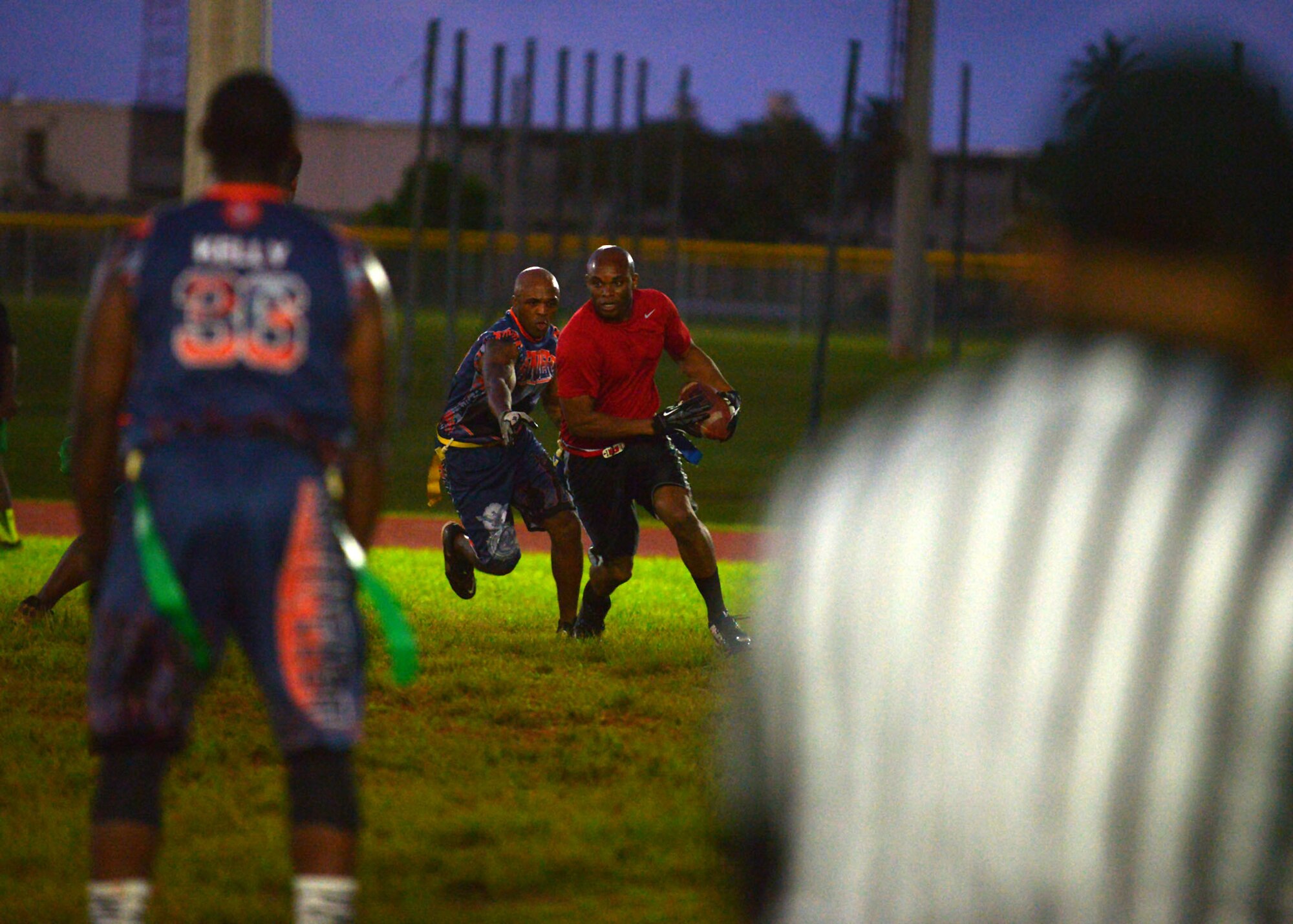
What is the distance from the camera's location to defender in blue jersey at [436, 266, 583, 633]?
30.2 feet

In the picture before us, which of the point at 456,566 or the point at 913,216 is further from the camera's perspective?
the point at 913,216

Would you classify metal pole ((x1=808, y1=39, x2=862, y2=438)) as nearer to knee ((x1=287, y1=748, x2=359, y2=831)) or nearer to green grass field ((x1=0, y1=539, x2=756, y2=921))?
green grass field ((x1=0, y1=539, x2=756, y2=921))

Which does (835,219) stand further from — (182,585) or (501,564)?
(182,585)

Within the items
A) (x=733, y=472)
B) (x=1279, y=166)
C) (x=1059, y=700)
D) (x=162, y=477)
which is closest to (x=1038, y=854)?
(x=1059, y=700)

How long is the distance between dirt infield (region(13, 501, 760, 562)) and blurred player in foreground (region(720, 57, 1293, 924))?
10.7 m

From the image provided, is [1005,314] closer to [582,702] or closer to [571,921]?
[571,921]

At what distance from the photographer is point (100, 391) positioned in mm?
3547

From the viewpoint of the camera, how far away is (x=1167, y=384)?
172 centimetres

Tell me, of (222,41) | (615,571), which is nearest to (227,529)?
(615,571)

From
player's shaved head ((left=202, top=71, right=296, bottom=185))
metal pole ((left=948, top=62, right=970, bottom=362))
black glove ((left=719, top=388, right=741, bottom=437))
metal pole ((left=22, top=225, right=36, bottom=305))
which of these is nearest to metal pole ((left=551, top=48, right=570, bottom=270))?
metal pole ((left=948, top=62, right=970, bottom=362))

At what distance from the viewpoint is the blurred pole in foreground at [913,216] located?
4088 centimetres

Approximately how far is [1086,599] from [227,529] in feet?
6.95

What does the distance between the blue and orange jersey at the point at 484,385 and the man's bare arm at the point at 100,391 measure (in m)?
5.55

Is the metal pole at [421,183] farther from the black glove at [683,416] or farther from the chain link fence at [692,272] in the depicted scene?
the chain link fence at [692,272]
